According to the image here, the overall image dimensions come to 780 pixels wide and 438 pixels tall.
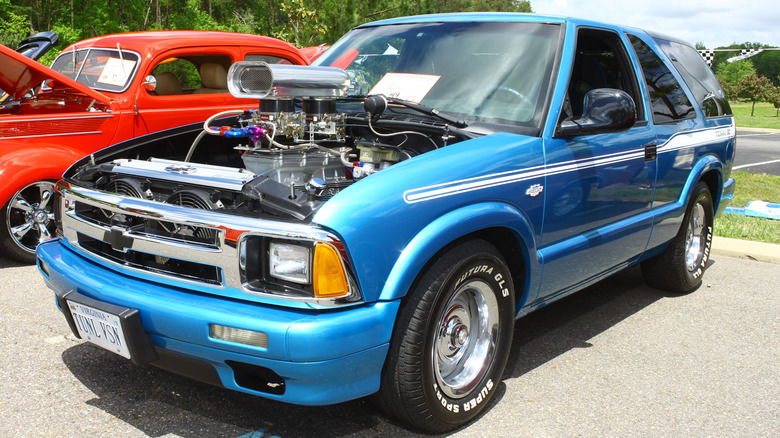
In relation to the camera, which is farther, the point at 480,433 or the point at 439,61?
the point at 439,61

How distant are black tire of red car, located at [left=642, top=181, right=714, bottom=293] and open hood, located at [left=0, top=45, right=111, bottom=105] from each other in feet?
15.2

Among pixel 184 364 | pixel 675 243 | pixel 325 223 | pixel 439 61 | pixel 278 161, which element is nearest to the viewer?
pixel 325 223

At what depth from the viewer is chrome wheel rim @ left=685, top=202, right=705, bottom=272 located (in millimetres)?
5102

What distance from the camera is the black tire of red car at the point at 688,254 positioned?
4.86m

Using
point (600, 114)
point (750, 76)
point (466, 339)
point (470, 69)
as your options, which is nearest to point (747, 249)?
point (600, 114)

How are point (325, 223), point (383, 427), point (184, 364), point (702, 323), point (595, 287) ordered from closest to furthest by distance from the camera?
1. point (325, 223)
2. point (184, 364)
3. point (383, 427)
4. point (702, 323)
5. point (595, 287)

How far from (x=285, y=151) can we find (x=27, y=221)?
2.99 metres

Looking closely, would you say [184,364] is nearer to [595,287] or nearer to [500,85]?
[500,85]

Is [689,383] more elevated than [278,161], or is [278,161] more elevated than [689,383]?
[278,161]

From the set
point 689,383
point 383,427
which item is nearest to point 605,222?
point 689,383

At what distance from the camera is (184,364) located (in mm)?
2562

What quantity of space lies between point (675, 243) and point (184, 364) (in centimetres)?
360

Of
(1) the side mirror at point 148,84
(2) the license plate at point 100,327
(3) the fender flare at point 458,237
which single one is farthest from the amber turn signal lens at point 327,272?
(1) the side mirror at point 148,84

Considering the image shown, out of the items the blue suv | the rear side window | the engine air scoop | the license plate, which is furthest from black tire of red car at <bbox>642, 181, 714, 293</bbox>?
the license plate
